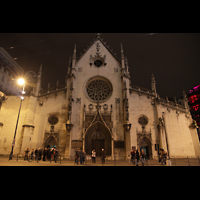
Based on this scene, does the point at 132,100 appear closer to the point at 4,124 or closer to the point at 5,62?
the point at 4,124

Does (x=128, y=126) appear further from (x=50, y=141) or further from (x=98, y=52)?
(x=98, y=52)

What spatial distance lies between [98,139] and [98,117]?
133 inches

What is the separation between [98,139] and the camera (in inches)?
863

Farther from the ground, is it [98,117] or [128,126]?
[98,117]

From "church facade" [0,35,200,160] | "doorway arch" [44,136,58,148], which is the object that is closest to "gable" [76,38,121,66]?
"church facade" [0,35,200,160]

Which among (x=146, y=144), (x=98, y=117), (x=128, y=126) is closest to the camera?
(x=128, y=126)

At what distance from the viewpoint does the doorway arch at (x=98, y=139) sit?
21.3 m

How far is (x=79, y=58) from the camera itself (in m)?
26.7

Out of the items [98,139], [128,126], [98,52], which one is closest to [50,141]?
[98,139]

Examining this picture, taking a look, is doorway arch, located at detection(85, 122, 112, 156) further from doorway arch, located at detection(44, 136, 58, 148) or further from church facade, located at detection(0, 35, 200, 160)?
doorway arch, located at detection(44, 136, 58, 148)

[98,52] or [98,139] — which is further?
[98,52]

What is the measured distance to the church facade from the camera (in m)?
21.5

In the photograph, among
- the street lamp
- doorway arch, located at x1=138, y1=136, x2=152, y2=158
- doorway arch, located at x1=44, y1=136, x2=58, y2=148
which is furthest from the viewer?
doorway arch, located at x1=44, y1=136, x2=58, y2=148

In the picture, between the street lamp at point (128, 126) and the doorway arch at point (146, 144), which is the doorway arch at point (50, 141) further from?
the doorway arch at point (146, 144)
